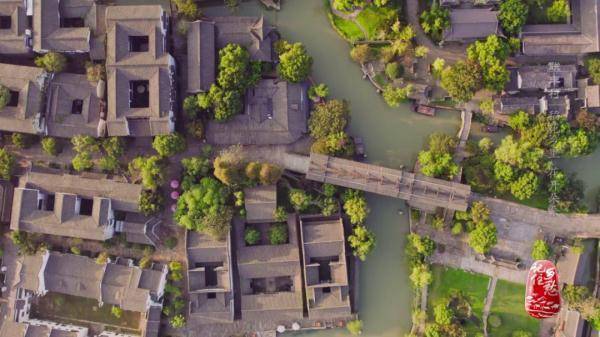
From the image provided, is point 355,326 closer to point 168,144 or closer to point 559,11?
point 168,144

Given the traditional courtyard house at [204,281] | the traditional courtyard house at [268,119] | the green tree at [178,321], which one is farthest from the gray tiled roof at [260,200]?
the green tree at [178,321]

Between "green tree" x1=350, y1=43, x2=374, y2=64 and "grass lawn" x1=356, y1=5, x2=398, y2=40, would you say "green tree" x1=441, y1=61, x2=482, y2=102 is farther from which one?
"grass lawn" x1=356, y1=5, x2=398, y2=40

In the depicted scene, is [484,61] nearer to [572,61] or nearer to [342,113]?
[572,61]

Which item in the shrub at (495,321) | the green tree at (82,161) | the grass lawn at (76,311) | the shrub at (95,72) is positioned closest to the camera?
the shrub at (95,72)

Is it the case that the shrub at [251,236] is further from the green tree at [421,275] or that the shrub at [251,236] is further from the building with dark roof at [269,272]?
the green tree at [421,275]

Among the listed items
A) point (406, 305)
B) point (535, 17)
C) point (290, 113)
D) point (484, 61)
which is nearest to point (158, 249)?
point (290, 113)

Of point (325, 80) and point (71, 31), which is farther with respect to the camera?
point (325, 80)

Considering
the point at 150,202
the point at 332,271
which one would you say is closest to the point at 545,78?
the point at 332,271
